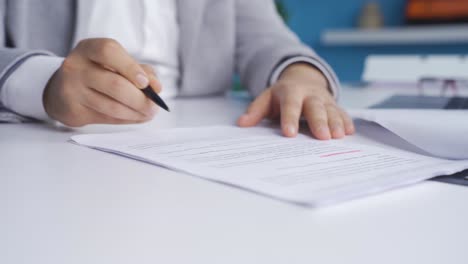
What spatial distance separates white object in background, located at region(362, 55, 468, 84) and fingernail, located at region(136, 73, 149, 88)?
863 millimetres

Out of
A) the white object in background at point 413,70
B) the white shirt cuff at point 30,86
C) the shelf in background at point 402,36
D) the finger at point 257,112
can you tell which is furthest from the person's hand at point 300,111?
the shelf in background at point 402,36

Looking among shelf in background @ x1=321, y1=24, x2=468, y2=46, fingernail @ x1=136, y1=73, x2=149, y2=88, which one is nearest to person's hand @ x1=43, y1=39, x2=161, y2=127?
fingernail @ x1=136, y1=73, x2=149, y2=88

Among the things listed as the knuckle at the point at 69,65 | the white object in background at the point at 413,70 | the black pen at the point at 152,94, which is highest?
the knuckle at the point at 69,65

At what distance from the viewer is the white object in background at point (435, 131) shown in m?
0.37

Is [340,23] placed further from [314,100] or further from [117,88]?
[117,88]

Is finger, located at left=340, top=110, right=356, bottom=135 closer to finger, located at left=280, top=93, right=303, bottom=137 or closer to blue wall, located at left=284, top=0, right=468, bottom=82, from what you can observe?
finger, located at left=280, top=93, right=303, bottom=137

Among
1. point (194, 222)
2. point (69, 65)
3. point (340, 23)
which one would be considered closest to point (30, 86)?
point (69, 65)

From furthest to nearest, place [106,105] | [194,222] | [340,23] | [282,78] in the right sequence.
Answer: [340,23] < [282,78] < [106,105] < [194,222]

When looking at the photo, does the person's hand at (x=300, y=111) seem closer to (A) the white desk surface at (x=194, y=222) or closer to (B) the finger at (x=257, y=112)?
(B) the finger at (x=257, y=112)

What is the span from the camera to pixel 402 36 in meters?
2.13

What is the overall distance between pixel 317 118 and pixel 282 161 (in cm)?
15

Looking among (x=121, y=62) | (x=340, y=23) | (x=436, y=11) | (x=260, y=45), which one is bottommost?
(x=340, y=23)

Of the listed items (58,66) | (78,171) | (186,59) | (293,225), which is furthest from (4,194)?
(186,59)

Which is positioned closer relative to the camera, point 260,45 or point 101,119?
point 101,119
